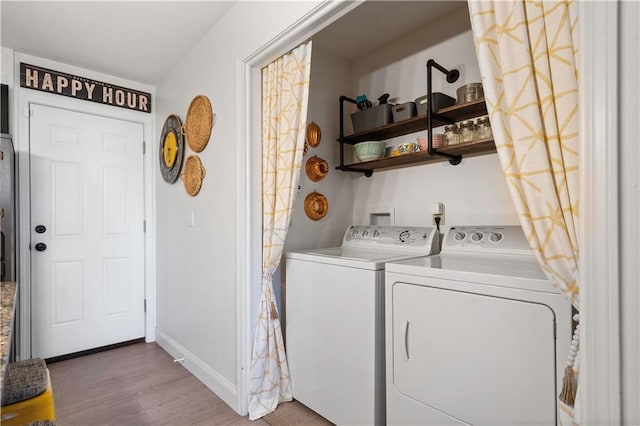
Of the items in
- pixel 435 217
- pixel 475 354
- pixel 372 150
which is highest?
pixel 372 150

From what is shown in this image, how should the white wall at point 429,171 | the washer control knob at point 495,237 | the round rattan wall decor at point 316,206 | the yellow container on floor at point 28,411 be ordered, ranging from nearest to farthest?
the yellow container on floor at point 28,411 → the washer control knob at point 495,237 → the white wall at point 429,171 → the round rattan wall decor at point 316,206

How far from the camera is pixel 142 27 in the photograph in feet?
7.23

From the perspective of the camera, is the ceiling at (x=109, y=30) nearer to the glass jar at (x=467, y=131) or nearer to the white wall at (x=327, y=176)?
the white wall at (x=327, y=176)

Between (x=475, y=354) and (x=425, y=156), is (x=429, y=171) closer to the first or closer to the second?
(x=425, y=156)

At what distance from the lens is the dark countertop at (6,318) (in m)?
0.79

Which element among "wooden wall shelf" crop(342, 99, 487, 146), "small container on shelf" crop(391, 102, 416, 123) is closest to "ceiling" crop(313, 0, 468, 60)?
"small container on shelf" crop(391, 102, 416, 123)

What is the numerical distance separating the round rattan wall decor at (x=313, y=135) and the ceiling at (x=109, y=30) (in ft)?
2.90

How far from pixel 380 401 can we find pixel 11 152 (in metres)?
2.88

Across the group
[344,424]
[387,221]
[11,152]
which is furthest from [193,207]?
[344,424]

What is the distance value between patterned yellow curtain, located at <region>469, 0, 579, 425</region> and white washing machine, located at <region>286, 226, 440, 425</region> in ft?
2.45

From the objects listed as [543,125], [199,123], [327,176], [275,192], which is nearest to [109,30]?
[199,123]

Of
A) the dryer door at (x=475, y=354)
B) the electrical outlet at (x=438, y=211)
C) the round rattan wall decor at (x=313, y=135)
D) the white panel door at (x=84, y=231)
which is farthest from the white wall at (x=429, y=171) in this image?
the white panel door at (x=84, y=231)

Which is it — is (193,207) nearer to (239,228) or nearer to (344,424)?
(239,228)

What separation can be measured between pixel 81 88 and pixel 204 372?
253cm
